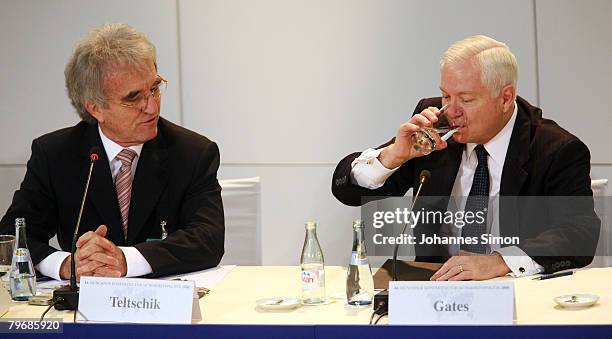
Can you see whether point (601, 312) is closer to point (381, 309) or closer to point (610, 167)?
point (381, 309)

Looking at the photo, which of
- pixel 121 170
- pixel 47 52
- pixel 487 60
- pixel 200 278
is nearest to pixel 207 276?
pixel 200 278

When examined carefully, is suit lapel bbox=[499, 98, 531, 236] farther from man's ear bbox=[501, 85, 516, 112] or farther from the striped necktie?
the striped necktie

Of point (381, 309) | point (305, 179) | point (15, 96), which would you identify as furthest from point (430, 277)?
point (15, 96)

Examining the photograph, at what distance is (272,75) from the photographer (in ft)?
14.8

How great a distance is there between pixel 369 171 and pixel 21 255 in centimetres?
120

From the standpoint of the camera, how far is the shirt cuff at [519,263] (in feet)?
8.82

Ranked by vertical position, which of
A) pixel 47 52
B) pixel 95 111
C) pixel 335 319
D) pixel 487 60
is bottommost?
pixel 335 319

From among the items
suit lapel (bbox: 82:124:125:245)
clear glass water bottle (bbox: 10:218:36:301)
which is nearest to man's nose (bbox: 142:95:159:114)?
suit lapel (bbox: 82:124:125:245)

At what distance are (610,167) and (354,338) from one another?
263 cm

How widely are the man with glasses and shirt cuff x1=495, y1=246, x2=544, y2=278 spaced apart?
35.6 inches

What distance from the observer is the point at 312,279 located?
2.42 m

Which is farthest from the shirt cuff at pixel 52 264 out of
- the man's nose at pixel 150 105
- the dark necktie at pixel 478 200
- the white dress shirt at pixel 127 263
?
the dark necktie at pixel 478 200

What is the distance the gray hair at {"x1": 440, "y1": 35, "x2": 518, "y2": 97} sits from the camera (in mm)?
3004

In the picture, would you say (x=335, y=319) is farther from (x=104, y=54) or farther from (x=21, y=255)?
(x=104, y=54)
